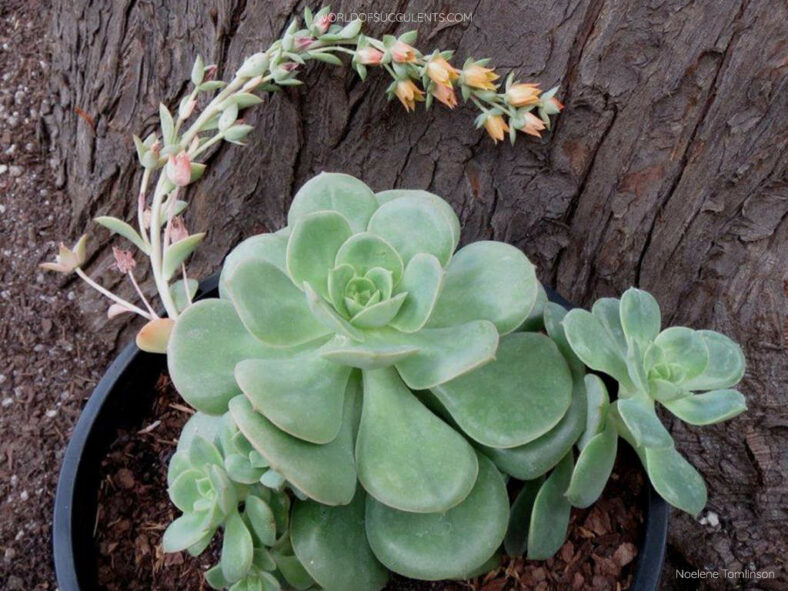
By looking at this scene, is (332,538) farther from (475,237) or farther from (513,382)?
(475,237)

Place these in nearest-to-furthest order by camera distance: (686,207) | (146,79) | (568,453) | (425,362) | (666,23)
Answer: (425,362) < (568,453) < (666,23) < (686,207) < (146,79)

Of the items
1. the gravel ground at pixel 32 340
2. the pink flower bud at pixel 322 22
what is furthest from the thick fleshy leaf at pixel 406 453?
the gravel ground at pixel 32 340

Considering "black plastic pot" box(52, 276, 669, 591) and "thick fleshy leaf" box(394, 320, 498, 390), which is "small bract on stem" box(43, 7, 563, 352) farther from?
"thick fleshy leaf" box(394, 320, 498, 390)

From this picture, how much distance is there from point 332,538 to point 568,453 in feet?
0.99

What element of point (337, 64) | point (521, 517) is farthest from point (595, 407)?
point (337, 64)

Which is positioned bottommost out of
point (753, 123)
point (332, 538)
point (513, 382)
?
point (332, 538)

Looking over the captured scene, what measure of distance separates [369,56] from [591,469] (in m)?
0.66

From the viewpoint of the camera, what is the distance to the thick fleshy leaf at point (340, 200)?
0.90 meters

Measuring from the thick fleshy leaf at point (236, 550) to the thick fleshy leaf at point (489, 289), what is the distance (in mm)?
308

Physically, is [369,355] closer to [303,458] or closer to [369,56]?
[303,458]

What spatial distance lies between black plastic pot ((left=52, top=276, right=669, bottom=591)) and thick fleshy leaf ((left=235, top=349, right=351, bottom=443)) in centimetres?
37

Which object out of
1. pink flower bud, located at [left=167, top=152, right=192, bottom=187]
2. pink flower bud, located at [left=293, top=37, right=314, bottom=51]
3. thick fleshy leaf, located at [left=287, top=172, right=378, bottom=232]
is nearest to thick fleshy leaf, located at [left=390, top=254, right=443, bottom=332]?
thick fleshy leaf, located at [left=287, top=172, right=378, bottom=232]

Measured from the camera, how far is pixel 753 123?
1.08 meters

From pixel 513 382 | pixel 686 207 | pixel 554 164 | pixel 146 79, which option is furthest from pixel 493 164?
pixel 146 79
